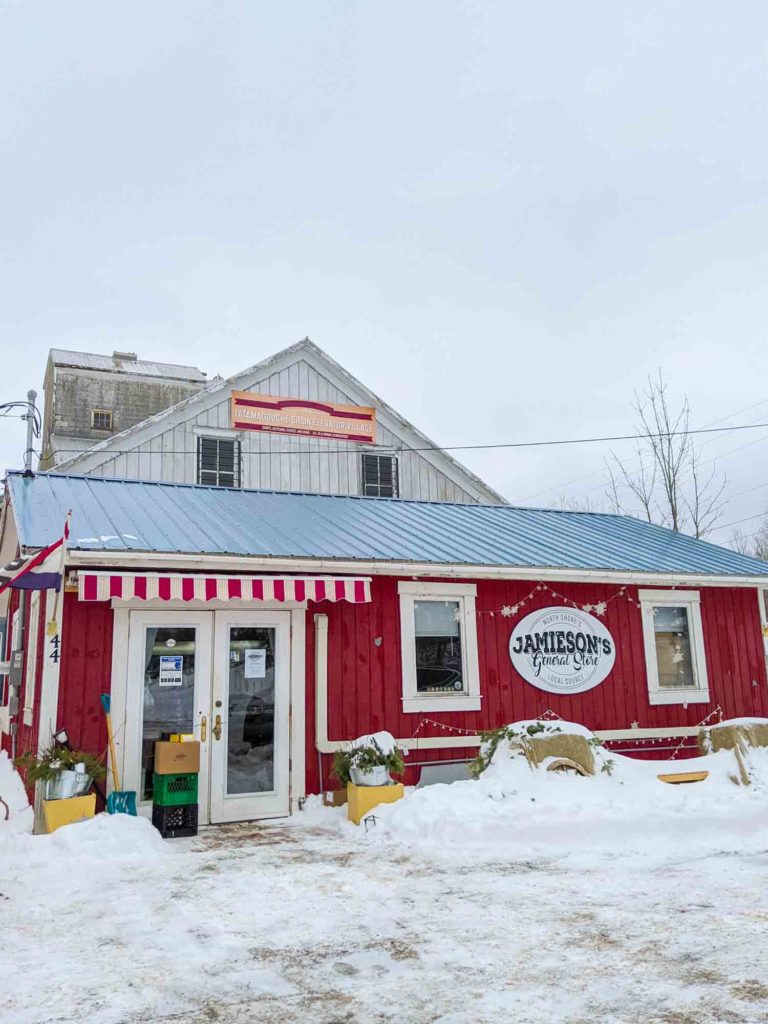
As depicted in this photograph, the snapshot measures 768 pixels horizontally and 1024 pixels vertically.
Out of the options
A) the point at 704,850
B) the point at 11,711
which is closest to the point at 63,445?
the point at 11,711

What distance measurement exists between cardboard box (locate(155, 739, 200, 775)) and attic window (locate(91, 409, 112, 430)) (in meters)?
19.4

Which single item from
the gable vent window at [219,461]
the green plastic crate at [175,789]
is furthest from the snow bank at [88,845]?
the gable vent window at [219,461]

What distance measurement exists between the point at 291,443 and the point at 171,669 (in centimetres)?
1123

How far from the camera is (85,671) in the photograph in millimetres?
9109

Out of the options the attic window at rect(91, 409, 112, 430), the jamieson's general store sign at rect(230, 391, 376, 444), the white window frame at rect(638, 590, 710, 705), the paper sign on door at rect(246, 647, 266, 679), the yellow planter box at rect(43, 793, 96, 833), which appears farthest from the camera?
the attic window at rect(91, 409, 112, 430)

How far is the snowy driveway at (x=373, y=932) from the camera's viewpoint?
14.3ft

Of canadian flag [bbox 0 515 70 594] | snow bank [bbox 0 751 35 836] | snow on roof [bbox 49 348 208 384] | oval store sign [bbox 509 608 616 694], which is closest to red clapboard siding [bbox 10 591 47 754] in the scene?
snow bank [bbox 0 751 35 836]

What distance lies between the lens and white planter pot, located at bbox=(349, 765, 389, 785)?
9164 millimetres

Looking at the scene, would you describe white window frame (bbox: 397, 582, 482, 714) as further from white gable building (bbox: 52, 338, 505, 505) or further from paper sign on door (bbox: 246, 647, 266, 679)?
white gable building (bbox: 52, 338, 505, 505)

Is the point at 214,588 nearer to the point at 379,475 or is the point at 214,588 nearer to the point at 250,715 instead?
the point at 250,715

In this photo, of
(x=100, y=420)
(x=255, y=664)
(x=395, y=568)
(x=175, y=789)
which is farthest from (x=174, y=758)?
(x=100, y=420)

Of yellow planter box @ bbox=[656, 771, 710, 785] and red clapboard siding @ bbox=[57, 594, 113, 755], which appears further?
yellow planter box @ bbox=[656, 771, 710, 785]

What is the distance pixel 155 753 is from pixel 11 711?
173 inches

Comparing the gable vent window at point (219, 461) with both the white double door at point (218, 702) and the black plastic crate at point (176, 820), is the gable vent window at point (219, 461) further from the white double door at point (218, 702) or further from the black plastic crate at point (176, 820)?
the black plastic crate at point (176, 820)
